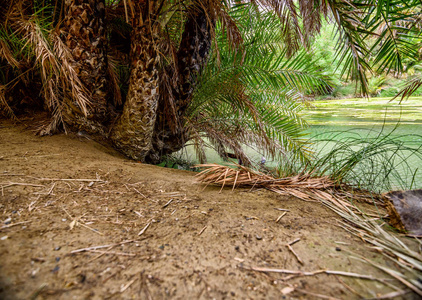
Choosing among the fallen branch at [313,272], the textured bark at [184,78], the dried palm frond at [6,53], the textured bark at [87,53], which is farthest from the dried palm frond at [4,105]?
the fallen branch at [313,272]

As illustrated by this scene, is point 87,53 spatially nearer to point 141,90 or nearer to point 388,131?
point 141,90

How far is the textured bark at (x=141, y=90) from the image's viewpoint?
1.76m

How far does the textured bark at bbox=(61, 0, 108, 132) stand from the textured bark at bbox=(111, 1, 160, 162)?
243 mm

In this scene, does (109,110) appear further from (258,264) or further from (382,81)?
(382,81)

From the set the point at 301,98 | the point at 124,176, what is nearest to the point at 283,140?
the point at 301,98

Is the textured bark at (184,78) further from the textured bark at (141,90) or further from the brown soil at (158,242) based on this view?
the brown soil at (158,242)

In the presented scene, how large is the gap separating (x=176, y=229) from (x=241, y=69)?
6.16 feet

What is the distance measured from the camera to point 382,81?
11.8m

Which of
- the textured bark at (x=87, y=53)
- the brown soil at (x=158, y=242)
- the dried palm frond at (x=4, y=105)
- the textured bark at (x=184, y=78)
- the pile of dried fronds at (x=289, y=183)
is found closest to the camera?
the brown soil at (x=158, y=242)

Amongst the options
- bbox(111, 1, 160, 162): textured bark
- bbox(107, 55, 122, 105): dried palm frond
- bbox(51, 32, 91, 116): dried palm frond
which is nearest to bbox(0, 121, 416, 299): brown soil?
bbox(51, 32, 91, 116): dried palm frond

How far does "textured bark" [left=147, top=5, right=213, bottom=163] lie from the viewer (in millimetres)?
2117

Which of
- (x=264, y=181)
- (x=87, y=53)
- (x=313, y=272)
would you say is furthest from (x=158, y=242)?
(x=87, y=53)

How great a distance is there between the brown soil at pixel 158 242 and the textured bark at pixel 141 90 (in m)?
0.83

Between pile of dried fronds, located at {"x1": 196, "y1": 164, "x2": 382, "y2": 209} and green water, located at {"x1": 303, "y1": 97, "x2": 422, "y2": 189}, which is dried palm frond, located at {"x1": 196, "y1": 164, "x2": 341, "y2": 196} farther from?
green water, located at {"x1": 303, "y1": 97, "x2": 422, "y2": 189}
